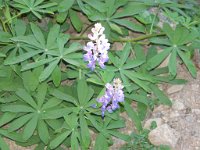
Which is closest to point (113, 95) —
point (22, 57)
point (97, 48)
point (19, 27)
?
point (97, 48)

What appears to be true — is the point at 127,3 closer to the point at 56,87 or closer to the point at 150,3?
the point at 150,3

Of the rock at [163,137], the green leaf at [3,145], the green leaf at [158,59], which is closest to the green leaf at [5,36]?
the green leaf at [3,145]

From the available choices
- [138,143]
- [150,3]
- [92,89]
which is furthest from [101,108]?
[150,3]

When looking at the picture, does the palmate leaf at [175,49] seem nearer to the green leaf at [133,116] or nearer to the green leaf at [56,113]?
the green leaf at [133,116]

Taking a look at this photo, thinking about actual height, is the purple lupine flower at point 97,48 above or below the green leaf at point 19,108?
above

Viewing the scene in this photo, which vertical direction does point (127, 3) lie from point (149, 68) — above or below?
above

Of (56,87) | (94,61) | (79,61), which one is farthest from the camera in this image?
(56,87)
